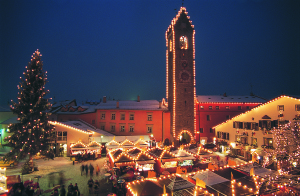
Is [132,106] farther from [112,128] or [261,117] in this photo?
[261,117]

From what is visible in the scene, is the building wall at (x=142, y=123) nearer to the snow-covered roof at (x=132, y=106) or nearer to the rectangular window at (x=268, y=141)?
the snow-covered roof at (x=132, y=106)

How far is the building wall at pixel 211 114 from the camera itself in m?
35.1

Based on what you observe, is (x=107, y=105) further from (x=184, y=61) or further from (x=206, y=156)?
(x=206, y=156)

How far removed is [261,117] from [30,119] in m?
24.9

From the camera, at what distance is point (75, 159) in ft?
73.0

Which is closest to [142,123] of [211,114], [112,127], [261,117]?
[112,127]

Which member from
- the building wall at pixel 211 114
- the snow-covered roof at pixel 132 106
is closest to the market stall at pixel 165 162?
the snow-covered roof at pixel 132 106

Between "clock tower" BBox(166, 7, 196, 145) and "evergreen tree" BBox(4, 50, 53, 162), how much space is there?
1936 cm

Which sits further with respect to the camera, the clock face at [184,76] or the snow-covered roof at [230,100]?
the snow-covered roof at [230,100]

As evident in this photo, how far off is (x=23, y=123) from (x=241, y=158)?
2429cm

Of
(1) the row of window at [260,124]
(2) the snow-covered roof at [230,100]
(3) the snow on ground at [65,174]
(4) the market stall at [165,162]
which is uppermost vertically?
(2) the snow-covered roof at [230,100]

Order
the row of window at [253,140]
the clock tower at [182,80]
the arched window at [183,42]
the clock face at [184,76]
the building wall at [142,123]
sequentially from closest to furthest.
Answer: the row of window at [253,140]
the clock tower at [182,80]
the clock face at [184,76]
the arched window at [183,42]
the building wall at [142,123]

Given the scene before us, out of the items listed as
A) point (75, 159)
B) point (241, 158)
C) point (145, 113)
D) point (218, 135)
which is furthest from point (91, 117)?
point (241, 158)

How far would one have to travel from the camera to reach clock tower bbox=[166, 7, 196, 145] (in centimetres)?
3200
